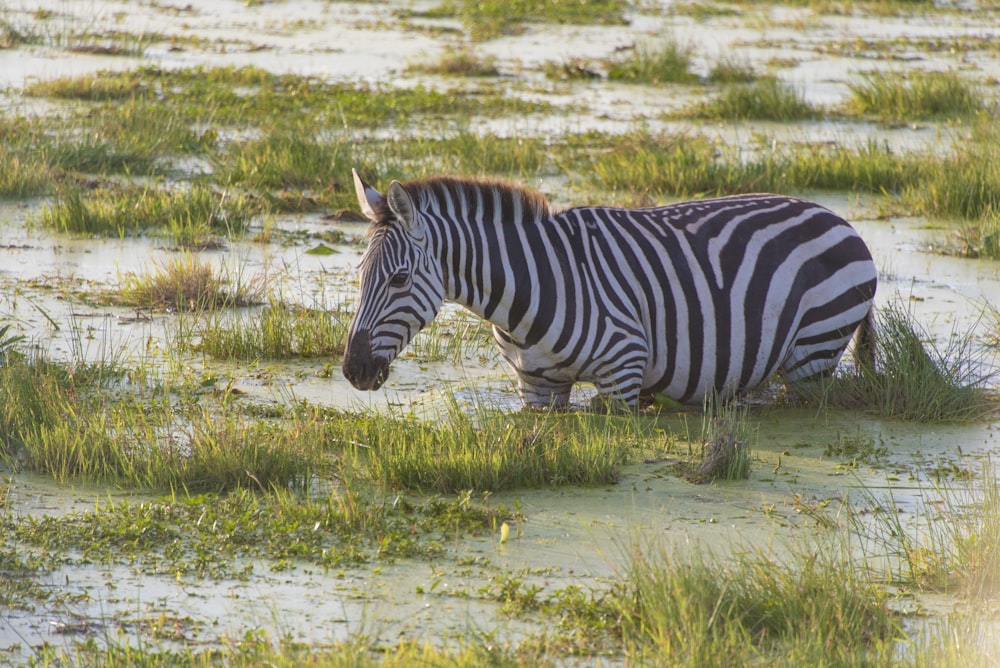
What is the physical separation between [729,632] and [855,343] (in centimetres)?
369

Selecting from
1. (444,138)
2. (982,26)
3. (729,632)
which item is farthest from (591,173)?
(982,26)

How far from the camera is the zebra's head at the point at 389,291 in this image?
247 inches

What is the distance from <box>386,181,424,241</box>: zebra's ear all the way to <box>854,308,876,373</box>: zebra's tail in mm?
2665

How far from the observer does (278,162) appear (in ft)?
38.9

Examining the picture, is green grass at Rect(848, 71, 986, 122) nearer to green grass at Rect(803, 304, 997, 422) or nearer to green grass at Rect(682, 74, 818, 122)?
green grass at Rect(682, 74, 818, 122)

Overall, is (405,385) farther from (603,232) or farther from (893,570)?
(893,570)

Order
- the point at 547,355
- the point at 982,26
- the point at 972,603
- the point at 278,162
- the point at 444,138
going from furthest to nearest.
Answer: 1. the point at 982,26
2. the point at 444,138
3. the point at 278,162
4. the point at 547,355
5. the point at 972,603

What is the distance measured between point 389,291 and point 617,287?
1258 mm

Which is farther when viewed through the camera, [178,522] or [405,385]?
[405,385]

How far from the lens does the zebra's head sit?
628 centimetres

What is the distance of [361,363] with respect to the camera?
6266mm

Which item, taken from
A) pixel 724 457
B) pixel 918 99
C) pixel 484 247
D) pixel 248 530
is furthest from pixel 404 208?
pixel 918 99

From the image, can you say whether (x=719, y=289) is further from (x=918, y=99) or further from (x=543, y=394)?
(x=918, y=99)

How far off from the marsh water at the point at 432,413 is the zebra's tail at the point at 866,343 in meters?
0.41
